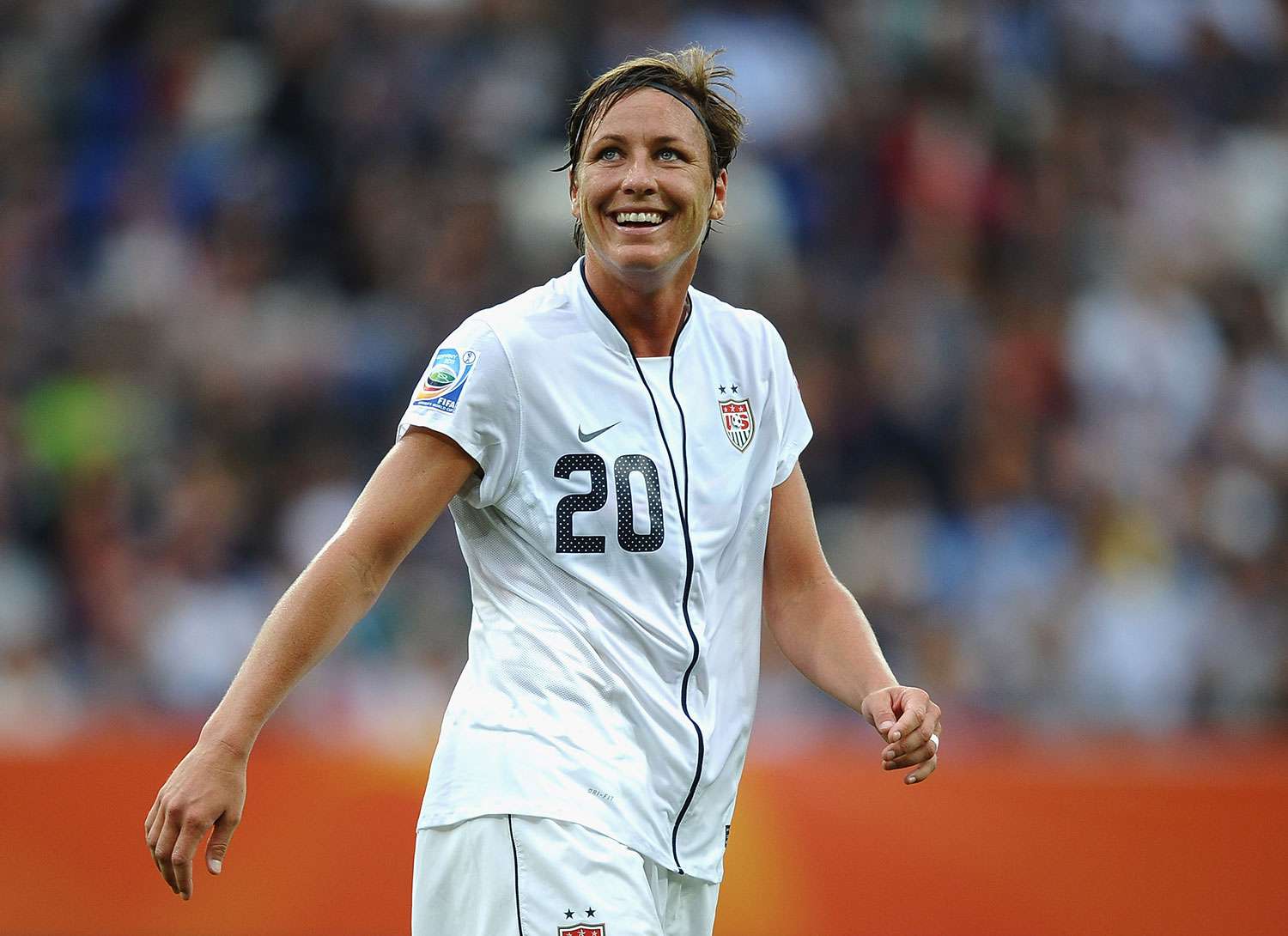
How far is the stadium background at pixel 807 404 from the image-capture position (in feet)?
22.2

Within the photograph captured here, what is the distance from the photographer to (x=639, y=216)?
370cm

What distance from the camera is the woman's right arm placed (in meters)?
3.18

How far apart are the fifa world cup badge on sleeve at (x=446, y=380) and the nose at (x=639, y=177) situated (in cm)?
47

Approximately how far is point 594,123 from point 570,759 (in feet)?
4.26

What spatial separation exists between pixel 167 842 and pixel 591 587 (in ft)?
3.06

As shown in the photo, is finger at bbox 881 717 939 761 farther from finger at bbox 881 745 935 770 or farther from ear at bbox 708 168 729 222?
ear at bbox 708 168 729 222

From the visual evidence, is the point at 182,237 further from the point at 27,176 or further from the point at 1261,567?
the point at 1261,567

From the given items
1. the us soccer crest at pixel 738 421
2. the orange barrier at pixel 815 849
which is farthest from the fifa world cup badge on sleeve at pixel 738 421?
the orange barrier at pixel 815 849

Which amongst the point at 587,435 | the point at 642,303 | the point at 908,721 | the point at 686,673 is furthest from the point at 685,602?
the point at 642,303

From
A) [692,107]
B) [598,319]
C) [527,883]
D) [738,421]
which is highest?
[692,107]

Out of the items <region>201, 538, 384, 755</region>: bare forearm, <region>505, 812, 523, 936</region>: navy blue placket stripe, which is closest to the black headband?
<region>201, 538, 384, 755</region>: bare forearm

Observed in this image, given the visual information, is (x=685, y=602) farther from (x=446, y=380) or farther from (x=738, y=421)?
(x=446, y=380)

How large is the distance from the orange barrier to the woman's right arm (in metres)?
3.47

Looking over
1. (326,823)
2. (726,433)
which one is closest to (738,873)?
(326,823)
